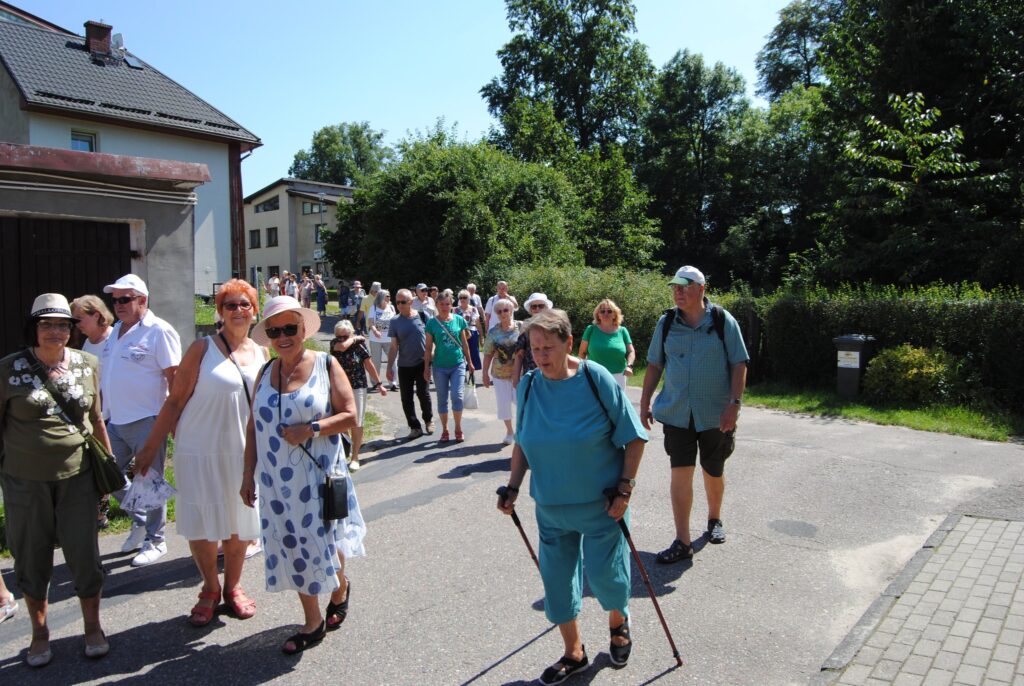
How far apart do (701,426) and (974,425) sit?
6440mm

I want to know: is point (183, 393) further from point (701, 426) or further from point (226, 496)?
point (701, 426)

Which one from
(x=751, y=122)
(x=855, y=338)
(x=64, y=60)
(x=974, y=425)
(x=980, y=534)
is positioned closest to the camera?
(x=980, y=534)

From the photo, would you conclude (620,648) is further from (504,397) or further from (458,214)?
(458,214)

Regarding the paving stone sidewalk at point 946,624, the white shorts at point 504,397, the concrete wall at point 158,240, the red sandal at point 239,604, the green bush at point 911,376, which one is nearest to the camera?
the paving stone sidewalk at point 946,624

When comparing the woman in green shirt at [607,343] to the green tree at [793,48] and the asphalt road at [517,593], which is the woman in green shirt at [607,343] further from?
the green tree at [793,48]

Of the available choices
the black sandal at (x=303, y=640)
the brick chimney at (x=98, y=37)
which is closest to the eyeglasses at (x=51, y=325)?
the black sandal at (x=303, y=640)

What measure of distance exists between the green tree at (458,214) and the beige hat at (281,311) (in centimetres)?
1903

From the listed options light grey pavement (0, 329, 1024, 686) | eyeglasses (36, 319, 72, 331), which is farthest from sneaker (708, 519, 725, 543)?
eyeglasses (36, 319, 72, 331)

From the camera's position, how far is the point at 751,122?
1545 inches

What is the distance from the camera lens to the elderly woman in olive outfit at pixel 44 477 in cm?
382

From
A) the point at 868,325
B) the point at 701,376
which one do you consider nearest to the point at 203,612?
the point at 701,376

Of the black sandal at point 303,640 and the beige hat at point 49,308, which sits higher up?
the beige hat at point 49,308

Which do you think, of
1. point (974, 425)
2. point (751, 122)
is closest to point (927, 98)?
point (974, 425)

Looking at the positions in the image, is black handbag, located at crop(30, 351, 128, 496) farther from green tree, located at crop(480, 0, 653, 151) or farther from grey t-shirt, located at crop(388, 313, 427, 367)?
green tree, located at crop(480, 0, 653, 151)
